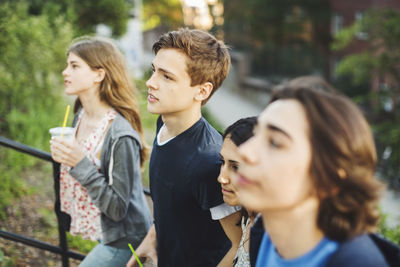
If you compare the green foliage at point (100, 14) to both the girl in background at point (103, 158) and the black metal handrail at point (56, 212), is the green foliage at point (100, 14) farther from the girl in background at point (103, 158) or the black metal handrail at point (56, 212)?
the black metal handrail at point (56, 212)

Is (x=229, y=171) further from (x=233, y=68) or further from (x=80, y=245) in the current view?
(x=233, y=68)

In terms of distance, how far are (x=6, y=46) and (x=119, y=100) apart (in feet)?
13.3

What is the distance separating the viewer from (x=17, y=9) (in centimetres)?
711

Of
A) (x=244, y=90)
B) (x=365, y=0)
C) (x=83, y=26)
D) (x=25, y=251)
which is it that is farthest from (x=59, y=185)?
(x=365, y=0)

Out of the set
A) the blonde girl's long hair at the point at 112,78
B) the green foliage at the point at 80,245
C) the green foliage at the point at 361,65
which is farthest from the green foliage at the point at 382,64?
the blonde girl's long hair at the point at 112,78

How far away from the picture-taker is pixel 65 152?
2.29 meters

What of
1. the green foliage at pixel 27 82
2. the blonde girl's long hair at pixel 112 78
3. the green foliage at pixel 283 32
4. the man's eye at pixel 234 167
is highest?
the blonde girl's long hair at pixel 112 78

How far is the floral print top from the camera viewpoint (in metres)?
2.50

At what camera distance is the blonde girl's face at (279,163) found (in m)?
1.11

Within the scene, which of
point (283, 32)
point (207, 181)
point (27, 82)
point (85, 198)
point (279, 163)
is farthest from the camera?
point (283, 32)

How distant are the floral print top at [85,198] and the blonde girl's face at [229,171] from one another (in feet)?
3.11

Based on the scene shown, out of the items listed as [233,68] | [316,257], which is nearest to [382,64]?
[316,257]

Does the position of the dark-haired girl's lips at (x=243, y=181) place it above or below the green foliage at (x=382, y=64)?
above

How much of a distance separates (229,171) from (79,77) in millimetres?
1312
